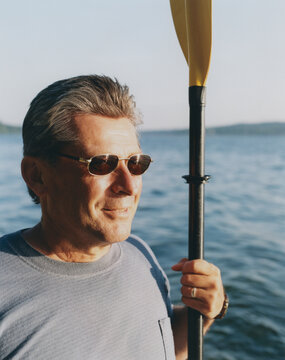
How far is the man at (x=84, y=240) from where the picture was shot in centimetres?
177

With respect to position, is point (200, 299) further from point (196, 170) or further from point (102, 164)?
point (102, 164)

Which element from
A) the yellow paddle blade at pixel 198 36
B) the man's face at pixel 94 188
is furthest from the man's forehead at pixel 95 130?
the yellow paddle blade at pixel 198 36

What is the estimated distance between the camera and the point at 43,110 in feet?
6.29

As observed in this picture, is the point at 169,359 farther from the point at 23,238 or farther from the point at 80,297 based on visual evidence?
the point at 23,238

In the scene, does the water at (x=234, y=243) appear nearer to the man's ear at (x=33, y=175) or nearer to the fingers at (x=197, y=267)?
the fingers at (x=197, y=267)

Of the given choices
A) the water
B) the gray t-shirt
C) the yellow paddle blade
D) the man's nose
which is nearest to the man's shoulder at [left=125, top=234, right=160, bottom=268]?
the gray t-shirt

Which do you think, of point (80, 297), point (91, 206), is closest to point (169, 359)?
point (80, 297)

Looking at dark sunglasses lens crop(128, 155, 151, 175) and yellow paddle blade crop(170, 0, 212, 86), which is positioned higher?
yellow paddle blade crop(170, 0, 212, 86)

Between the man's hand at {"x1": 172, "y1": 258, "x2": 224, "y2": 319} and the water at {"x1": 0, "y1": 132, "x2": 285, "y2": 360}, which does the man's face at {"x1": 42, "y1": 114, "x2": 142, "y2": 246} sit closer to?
the man's hand at {"x1": 172, "y1": 258, "x2": 224, "y2": 319}

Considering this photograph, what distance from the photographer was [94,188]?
1.88m

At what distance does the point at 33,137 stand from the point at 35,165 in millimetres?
149

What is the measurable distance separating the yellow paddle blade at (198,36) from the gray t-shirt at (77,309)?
107 centimetres

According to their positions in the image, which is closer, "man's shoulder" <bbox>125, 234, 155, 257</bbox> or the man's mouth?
the man's mouth

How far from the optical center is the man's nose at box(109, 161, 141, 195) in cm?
193
